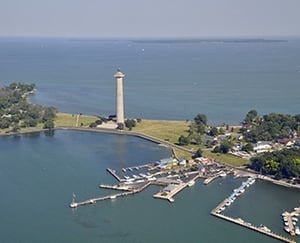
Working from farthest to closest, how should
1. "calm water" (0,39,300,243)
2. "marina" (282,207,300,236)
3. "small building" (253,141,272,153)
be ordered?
"small building" (253,141,272,153) < "calm water" (0,39,300,243) < "marina" (282,207,300,236)

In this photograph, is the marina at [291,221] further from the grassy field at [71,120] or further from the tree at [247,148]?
the grassy field at [71,120]

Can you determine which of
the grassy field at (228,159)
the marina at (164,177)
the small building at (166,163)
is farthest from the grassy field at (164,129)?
the marina at (164,177)

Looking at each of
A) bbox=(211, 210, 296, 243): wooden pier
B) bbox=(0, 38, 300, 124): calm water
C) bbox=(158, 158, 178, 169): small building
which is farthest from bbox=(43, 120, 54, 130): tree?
bbox=(211, 210, 296, 243): wooden pier

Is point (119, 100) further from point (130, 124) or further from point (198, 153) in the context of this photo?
point (198, 153)

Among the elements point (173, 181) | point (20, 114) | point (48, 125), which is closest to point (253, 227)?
point (173, 181)

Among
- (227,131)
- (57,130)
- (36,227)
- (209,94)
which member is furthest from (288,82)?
(36,227)

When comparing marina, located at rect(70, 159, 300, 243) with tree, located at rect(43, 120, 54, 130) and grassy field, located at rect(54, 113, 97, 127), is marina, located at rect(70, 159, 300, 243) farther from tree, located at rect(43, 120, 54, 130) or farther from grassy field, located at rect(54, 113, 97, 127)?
grassy field, located at rect(54, 113, 97, 127)
